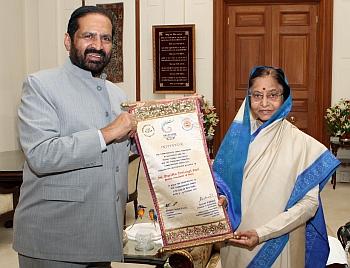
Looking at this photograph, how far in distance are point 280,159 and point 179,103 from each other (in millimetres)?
464

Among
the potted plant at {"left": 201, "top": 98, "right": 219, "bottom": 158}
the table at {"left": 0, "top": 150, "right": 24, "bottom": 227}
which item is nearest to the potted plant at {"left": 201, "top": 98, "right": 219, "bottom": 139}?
the potted plant at {"left": 201, "top": 98, "right": 219, "bottom": 158}

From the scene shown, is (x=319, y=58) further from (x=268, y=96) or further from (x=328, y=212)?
(x=268, y=96)

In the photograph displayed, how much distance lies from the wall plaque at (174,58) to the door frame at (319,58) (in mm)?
327

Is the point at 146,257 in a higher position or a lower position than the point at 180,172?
lower

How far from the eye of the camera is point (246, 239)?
1.92m

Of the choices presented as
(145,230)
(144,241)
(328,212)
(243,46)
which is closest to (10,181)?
(145,230)

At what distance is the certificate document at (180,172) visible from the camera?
1799mm

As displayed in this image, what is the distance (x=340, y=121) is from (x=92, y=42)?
5.34 m

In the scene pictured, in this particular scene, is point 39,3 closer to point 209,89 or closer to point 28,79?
point 209,89

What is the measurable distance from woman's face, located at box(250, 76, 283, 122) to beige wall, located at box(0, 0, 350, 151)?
17.2ft

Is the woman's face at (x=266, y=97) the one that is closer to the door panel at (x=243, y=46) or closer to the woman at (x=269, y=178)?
the woman at (x=269, y=178)

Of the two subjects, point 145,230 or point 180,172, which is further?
point 145,230

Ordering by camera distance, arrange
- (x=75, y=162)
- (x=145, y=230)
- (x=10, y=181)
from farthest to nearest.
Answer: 1. (x=10, y=181)
2. (x=145, y=230)
3. (x=75, y=162)

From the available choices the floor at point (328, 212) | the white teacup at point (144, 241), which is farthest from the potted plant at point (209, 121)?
the white teacup at point (144, 241)
